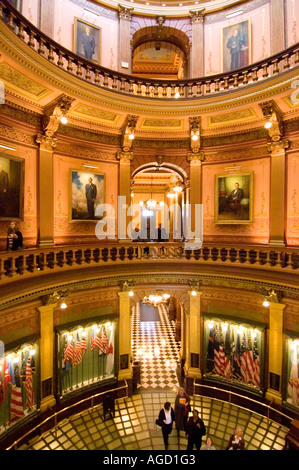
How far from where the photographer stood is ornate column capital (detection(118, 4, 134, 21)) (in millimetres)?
9852

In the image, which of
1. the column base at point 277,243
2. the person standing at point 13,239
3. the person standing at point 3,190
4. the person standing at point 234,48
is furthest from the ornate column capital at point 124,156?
the column base at point 277,243

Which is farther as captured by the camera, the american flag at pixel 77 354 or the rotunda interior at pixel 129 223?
the american flag at pixel 77 354

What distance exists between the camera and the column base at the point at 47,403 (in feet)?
25.4

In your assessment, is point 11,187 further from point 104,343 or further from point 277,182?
point 277,182

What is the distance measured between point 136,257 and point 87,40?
7918 millimetres

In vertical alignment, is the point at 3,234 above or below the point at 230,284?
above

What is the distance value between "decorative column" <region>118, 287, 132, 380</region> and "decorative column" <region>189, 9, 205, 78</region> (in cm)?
880

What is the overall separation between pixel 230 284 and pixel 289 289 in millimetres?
2128

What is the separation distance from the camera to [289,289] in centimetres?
747

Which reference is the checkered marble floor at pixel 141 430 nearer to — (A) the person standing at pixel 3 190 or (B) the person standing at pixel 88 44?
(A) the person standing at pixel 3 190

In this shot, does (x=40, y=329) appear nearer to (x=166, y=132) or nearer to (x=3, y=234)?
(x=3, y=234)

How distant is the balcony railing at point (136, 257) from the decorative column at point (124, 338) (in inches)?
59.5
